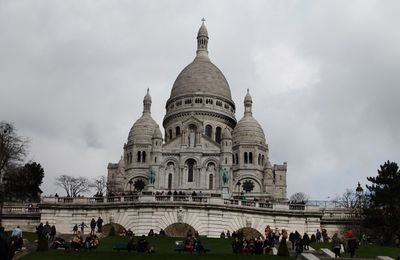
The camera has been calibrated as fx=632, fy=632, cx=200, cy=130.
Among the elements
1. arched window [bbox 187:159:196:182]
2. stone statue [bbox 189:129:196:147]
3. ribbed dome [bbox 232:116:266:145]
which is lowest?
arched window [bbox 187:159:196:182]

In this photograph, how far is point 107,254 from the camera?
90.8 feet

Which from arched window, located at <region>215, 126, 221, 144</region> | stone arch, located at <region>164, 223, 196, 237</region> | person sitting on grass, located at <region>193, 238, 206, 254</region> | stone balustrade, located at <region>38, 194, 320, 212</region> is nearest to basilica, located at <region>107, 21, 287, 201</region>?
arched window, located at <region>215, 126, 221, 144</region>

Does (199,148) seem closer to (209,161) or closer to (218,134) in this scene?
(209,161)

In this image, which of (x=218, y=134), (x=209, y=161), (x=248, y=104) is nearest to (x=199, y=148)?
(x=209, y=161)

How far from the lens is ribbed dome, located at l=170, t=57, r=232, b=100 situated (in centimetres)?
11154

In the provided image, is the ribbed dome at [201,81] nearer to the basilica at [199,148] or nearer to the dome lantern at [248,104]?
the basilica at [199,148]

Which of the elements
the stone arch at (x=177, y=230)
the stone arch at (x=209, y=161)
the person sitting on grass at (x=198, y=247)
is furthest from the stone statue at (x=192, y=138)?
the person sitting on grass at (x=198, y=247)

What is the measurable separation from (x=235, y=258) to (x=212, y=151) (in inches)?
2687

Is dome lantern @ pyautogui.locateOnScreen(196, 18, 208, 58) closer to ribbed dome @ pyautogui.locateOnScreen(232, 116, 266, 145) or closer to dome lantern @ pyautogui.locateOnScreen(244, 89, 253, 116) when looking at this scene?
dome lantern @ pyautogui.locateOnScreen(244, 89, 253, 116)

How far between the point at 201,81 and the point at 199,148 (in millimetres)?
20600

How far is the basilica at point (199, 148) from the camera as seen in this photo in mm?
93438

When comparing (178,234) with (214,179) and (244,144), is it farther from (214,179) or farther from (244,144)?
(244,144)

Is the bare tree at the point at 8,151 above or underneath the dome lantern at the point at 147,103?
underneath

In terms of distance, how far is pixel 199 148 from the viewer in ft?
314
